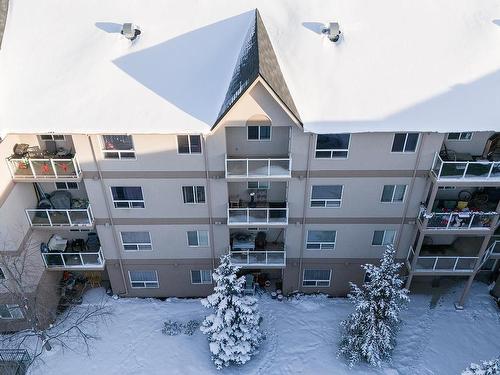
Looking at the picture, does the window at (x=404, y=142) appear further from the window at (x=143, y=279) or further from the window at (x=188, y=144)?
the window at (x=143, y=279)

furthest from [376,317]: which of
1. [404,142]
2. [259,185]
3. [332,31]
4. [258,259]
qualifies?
[332,31]

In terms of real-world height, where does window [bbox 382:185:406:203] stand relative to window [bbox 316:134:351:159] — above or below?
below

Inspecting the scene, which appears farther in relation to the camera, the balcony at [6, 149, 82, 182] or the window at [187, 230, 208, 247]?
the window at [187, 230, 208, 247]

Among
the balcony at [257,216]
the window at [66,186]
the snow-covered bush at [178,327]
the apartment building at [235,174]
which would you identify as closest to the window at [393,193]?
the apartment building at [235,174]

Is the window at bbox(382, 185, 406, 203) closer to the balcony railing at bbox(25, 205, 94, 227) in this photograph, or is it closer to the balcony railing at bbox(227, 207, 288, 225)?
the balcony railing at bbox(227, 207, 288, 225)

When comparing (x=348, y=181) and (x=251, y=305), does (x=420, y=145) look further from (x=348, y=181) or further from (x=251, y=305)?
(x=251, y=305)

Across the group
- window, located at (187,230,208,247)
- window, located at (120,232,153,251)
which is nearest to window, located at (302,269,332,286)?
window, located at (187,230,208,247)
